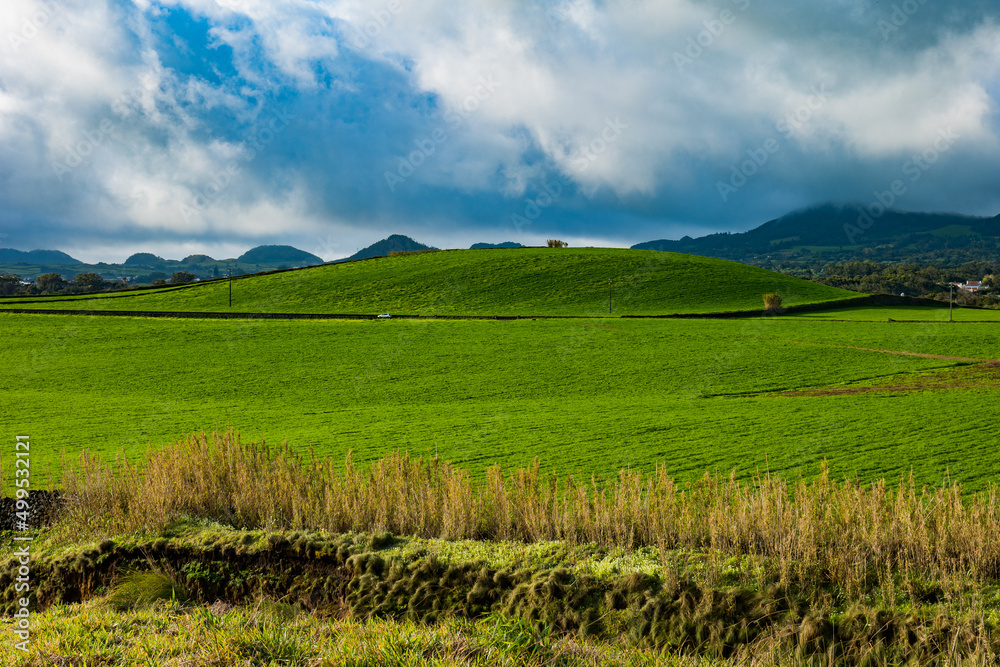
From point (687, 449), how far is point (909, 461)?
637cm

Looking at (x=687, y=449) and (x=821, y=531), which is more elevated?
(x=821, y=531)

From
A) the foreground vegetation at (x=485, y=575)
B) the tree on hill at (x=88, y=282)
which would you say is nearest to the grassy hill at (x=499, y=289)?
the tree on hill at (x=88, y=282)

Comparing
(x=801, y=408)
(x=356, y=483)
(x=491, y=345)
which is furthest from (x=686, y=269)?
(x=356, y=483)

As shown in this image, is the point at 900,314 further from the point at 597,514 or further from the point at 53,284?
the point at 53,284

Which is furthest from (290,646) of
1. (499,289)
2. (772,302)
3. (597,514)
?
(499,289)

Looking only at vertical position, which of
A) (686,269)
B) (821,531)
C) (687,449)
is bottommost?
(687,449)

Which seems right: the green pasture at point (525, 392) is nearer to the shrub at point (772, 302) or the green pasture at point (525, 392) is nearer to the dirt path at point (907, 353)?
the dirt path at point (907, 353)

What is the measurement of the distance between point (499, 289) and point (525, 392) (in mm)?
58322

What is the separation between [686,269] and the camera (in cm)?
10575

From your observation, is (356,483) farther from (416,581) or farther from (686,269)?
(686,269)

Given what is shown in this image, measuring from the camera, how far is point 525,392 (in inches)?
1414

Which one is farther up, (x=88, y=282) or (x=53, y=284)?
(x=88, y=282)

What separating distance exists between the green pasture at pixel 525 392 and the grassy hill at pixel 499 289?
64.8 feet

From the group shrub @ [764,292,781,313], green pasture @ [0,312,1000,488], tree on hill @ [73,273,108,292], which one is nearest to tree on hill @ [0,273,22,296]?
tree on hill @ [73,273,108,292]
